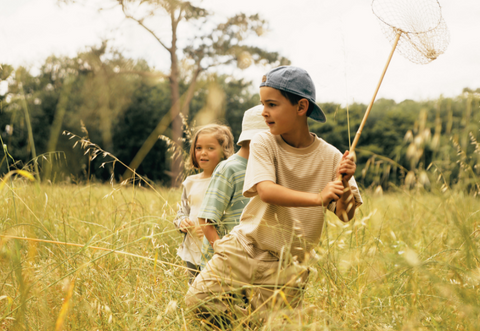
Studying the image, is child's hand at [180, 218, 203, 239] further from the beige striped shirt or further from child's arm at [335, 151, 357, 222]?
child's arm at [335, 151, 357, 222]

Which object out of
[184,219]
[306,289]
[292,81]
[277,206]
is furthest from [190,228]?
[292,81]

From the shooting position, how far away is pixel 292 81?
1458 millimetres

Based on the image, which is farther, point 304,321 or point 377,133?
point 377,133

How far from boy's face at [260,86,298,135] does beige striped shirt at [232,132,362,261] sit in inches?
2.7

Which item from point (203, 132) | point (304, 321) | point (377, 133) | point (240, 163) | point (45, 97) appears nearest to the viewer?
Answer: point (304, 321)

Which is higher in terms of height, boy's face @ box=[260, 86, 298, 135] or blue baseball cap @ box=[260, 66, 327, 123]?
blue baseball cap @ box=[260, 66, 327, 123]

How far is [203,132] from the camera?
2.37 meters

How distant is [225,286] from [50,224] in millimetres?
1766

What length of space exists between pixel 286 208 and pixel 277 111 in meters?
0.39

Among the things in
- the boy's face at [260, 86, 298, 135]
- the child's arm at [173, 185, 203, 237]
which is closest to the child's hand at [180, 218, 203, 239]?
the child's arm at [173, 185, 203, 237]

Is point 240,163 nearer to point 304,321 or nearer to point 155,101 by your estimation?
point 304,321

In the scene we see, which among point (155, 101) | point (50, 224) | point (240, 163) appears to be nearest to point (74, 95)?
point (155, 101)

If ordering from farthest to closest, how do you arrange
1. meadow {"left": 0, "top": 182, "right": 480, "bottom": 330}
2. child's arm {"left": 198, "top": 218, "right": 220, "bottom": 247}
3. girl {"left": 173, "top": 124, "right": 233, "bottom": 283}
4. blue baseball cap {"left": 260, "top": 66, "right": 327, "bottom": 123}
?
girl {"left": 173, "top": 124, "right": 233, "bottom": 283}, child's arm {"left": 198, "top": 218, "right": 220, "bottom": 247}, blue baseball cap {"left": 260, "top": 66, "right": 327, "bottom": 123}, meadow {"left": 0, "top": 182, "right": 480, "bottom": 330}

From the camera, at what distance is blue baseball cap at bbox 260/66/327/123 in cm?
145
